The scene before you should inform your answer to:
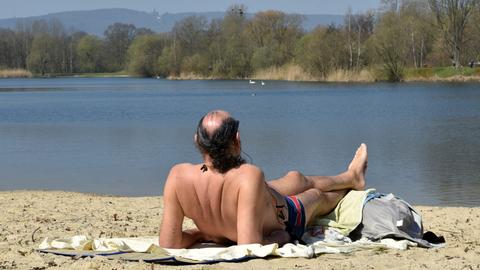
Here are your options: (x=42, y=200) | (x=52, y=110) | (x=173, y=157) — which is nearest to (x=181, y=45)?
(x=52, y=110)

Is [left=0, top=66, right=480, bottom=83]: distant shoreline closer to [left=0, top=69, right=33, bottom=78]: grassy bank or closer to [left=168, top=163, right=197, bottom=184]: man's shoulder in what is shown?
[left=0, top=69, right=33, bottom=78]: grassy bank

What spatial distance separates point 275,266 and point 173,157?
11616 mm

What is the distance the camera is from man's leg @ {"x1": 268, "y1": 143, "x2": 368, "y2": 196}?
5797 mm

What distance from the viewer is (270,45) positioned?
86.9m

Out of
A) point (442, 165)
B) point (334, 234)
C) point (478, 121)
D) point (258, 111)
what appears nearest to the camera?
point (334, 234)

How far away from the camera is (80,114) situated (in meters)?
34.0

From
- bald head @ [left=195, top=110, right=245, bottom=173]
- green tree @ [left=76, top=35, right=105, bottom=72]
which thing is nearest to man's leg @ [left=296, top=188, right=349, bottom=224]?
bald head @ [left=195, top=110, right=245, bottom=173]

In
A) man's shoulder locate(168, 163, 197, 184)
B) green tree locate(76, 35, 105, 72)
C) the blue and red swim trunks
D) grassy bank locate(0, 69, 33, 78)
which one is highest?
man's shoulder locate(168, 163, 197, 184)

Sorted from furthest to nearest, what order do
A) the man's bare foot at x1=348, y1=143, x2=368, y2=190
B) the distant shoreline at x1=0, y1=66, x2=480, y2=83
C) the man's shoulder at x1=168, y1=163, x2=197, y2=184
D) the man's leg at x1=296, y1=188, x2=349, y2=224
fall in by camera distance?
the distant shoreline at x1=0, y1=66, x2=480, y2=83, the man's bare foot at x1=348, y1=143, x2=368, y2=190, the man's leg at x1=296, y1=188, x2=349, y2=224, the man's shoulder at x1=168, y1=163, x2=197, y2=184

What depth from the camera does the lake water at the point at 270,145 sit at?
1295 centimetres

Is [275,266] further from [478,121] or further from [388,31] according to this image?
[388,31]

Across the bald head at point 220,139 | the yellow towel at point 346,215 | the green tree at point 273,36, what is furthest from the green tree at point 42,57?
the bald head at point 220,139

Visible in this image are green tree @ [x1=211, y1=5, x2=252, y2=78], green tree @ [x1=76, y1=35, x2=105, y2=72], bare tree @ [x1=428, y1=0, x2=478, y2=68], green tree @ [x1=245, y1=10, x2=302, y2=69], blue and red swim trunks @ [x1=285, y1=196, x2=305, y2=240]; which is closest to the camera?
blue and red swim trunks @ [x1=285, y1=196, x2=305, y2=240]

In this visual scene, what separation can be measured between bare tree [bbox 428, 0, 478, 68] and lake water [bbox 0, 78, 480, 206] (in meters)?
30.6
